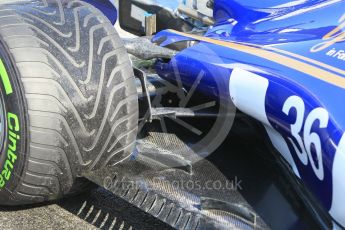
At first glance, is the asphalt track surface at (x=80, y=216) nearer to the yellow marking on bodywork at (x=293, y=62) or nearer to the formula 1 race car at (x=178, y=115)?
the formula 1 race car at (x=178, y=115)

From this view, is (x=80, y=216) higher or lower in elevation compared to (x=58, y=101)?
lower

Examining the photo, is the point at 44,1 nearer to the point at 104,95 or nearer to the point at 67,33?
the point at 67,33

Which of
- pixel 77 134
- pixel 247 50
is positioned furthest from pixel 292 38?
pixel 77 134

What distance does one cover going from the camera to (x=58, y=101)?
210 cm

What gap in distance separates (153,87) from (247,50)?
620mm

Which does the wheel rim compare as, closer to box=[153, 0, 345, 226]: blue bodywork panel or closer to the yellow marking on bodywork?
box=[153, 0, 345, 226]: blue bodywork panel

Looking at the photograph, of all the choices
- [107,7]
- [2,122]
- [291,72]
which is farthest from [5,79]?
[107,7]

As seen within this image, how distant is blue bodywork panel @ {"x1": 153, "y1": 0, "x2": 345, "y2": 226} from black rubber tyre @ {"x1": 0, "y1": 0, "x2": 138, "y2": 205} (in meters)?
0.42


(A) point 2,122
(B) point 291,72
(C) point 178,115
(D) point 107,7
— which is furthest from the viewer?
(D) point 107,7

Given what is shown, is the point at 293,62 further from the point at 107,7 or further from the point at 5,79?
the point at 107,7

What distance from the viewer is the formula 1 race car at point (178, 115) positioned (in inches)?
78.2

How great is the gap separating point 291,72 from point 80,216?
119 centimetres

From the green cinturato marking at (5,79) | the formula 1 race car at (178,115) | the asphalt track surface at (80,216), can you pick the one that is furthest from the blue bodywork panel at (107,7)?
the green cinturato marking at (5,79)

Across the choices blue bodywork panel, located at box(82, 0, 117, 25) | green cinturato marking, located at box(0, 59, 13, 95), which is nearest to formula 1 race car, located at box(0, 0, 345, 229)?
green cinturato marking, located at box(0, 59, 13, 95)
